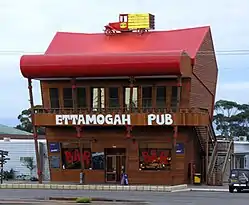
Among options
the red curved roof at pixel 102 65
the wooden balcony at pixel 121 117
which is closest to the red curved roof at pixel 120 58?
the red curved roof at pixel 102 65

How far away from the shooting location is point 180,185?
5175 centimetres

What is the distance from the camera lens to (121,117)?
52344mm

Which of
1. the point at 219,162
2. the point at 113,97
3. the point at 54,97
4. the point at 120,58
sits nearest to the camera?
the point at 120,58

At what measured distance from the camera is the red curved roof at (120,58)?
49.9 metres

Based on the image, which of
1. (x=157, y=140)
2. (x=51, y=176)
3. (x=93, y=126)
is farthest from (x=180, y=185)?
(x=51, y=176)

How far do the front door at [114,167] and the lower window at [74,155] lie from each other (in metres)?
1.55

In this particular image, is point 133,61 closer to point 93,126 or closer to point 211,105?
point 93,126

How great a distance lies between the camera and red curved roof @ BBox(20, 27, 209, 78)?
49.9m

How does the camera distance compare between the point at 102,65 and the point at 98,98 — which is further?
the point at 98,98

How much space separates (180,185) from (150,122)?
507 cm

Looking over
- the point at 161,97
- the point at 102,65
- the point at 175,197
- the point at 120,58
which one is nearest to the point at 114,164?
the point at 161,97

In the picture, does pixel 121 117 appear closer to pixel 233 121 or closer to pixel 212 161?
pixel 212 161

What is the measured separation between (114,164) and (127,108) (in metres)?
5.20

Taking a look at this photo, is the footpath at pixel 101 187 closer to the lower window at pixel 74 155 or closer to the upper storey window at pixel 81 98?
the lower window at pixel 74 155
